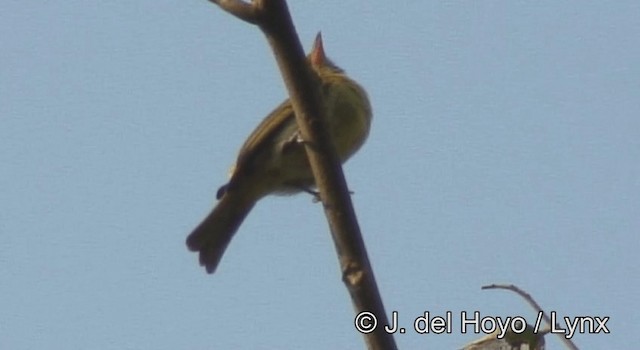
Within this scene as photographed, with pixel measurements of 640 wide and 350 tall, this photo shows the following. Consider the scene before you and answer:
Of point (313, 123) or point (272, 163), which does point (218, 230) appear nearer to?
point (272, 163)

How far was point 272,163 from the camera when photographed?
4863 mm

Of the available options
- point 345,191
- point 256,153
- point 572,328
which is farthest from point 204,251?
point 345,191

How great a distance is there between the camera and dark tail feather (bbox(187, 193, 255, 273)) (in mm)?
4988

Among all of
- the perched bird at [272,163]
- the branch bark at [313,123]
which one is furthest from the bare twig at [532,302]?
the perched bird at [272,163]

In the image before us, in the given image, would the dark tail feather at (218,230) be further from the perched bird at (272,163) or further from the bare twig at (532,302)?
the bare twig at (532,302)

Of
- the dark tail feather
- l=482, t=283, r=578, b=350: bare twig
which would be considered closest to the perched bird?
the dark tail feather

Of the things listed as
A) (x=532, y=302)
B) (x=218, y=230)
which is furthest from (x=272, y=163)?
(x=532, y=302)

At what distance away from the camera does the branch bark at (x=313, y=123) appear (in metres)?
1.80

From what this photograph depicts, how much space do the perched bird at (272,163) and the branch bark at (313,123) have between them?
9.08 ft

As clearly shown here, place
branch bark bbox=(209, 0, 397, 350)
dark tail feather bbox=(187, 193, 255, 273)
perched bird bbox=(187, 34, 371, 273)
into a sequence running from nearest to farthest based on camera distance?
branch bark bbox=(209, 0, 397, 350), perched bird bbox=(187, 34, 371, 273), dark tail feather bbox=(187, 193, 255, 273)

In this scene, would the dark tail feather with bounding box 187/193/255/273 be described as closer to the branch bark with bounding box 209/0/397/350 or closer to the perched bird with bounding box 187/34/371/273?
the perched bird with bounding box 187/34/371/273

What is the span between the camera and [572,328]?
2264 mm

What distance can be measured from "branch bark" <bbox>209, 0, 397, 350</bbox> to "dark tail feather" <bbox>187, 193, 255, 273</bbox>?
312 centimetres

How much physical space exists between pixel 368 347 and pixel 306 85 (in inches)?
17.8
